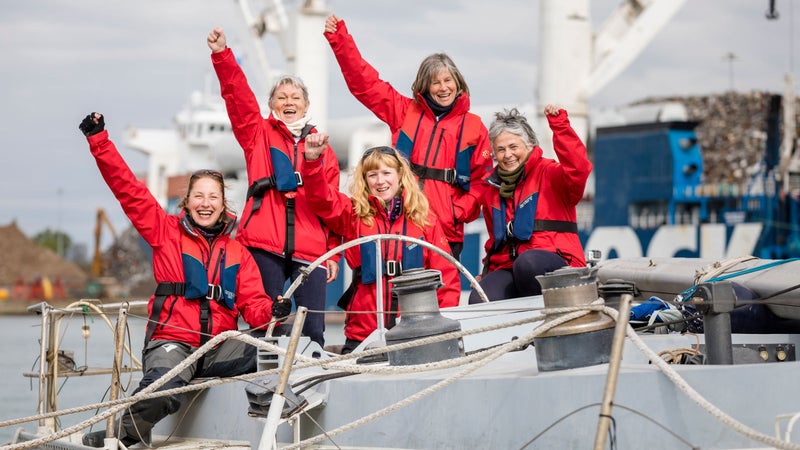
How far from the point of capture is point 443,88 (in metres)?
6.40

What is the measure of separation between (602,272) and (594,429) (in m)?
2.56

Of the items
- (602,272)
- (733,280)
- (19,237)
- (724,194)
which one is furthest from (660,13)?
(19,237)

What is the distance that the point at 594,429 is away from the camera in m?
4.12

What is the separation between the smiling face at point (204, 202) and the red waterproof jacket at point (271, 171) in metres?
0.46

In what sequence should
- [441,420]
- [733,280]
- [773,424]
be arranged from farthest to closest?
[733,280] < [441,420] < [773,424]

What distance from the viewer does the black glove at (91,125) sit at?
5.50m

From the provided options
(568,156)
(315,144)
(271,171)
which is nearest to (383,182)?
(315,144)

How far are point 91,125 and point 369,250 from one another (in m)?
1.53

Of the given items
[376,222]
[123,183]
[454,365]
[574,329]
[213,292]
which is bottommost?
[454,365]

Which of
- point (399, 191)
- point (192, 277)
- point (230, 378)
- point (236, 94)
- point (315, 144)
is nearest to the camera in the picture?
point (230, 378)

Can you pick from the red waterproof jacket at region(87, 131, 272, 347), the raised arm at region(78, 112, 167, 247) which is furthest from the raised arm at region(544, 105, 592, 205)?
the raised arm at region(78, 112, 167, 247)

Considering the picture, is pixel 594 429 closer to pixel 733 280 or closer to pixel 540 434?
pixel 540 434

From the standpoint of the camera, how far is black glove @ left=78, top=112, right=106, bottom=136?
18.0ft

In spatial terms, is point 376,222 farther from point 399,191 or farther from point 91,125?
point 91,125
